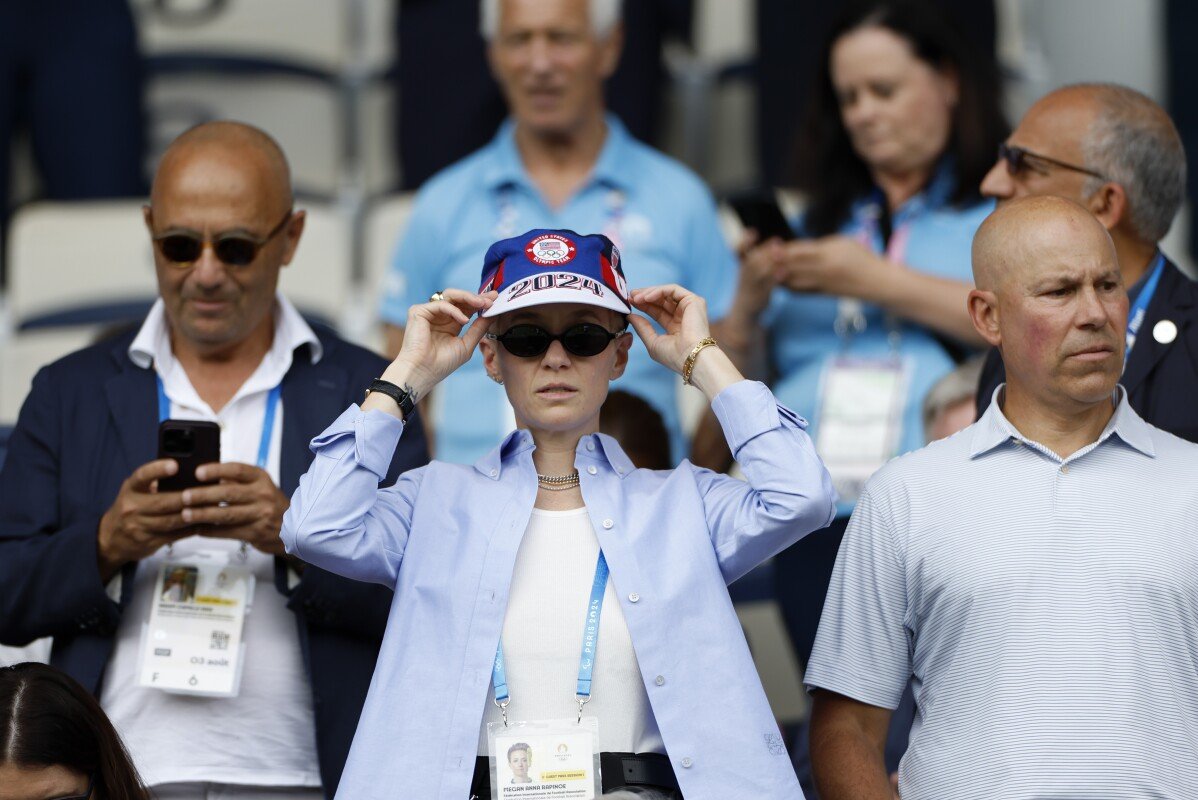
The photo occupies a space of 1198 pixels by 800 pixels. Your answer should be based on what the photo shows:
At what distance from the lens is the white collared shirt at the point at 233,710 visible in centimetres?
348

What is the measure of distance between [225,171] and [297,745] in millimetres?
1110

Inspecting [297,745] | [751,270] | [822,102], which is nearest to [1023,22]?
[822,102]

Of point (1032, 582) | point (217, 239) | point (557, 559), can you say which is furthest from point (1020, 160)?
point (217, 239)

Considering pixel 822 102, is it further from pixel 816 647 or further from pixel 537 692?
pixel 537 692

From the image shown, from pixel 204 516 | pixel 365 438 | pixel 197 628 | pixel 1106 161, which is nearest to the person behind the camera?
pixel 365 438

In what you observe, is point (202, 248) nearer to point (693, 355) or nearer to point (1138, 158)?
point (693, 355)

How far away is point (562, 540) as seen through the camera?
3.15m

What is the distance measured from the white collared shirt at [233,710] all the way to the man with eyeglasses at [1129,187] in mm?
1379

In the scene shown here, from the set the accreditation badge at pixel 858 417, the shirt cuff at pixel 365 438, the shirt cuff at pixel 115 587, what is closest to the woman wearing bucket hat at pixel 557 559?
the shirt cuff at pixel 365 438

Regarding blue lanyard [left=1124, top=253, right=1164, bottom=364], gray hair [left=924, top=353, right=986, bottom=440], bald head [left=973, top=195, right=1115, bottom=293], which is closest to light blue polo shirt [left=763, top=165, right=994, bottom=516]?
gray hair [left=924, top=353, right=986, bottom=440]

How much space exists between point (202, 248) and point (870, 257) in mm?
1567

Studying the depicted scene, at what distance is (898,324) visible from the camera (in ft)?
15.0

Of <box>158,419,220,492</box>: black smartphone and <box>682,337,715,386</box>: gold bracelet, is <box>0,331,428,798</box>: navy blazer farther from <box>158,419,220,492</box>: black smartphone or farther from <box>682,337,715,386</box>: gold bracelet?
<box>682,337,715,386</box>: gold bracelet

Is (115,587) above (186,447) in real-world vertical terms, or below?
below
